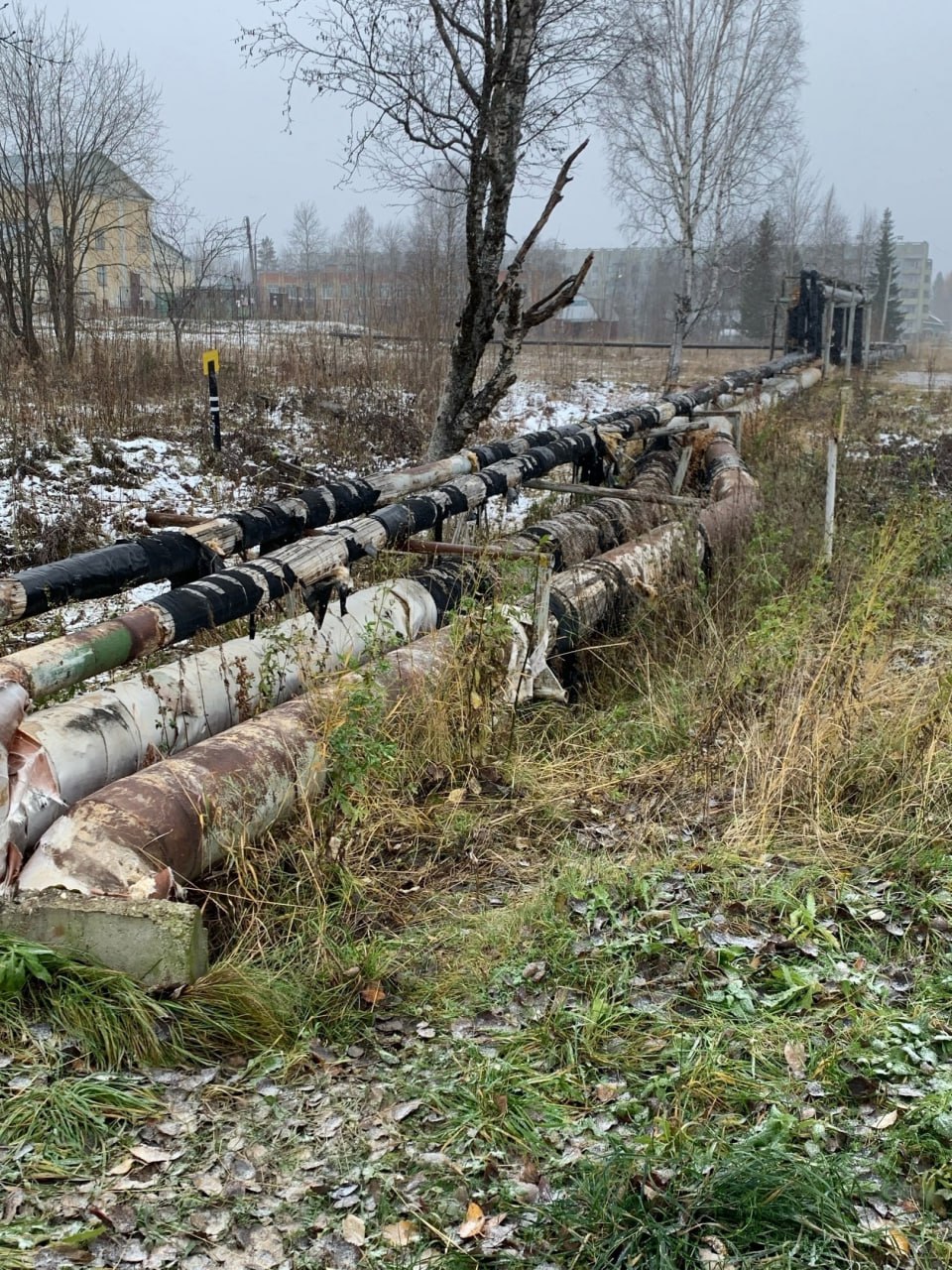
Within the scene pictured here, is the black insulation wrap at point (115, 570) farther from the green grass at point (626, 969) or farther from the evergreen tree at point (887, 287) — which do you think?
the evergreen tree at point (887, 287)

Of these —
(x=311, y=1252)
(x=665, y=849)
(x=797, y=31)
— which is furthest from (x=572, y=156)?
(x=797, y=31)

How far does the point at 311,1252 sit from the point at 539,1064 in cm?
82

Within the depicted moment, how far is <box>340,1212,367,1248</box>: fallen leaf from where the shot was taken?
2.46 m

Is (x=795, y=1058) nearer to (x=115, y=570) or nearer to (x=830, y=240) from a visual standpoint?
(x=115, y=570)

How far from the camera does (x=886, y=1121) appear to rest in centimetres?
270

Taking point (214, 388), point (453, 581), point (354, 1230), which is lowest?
point (354, 1230)

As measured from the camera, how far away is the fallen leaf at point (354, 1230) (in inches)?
96.9

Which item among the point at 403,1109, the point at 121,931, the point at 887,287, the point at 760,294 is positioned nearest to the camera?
the point at 403,1109

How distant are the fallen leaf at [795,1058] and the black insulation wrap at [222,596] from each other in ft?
8.94

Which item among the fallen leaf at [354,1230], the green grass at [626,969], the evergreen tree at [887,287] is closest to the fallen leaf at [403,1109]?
the green grass at [626,969]

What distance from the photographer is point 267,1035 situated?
3.16 metres

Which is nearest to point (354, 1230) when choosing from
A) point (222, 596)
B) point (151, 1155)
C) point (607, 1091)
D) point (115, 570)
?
point (151, 1155)

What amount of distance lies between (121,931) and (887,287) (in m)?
46.5

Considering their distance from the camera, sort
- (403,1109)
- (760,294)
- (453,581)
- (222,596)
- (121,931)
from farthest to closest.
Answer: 1. (760,294)
2. (453,581)
3. (222,596)
4. (121,931)
5. (403,1109)
